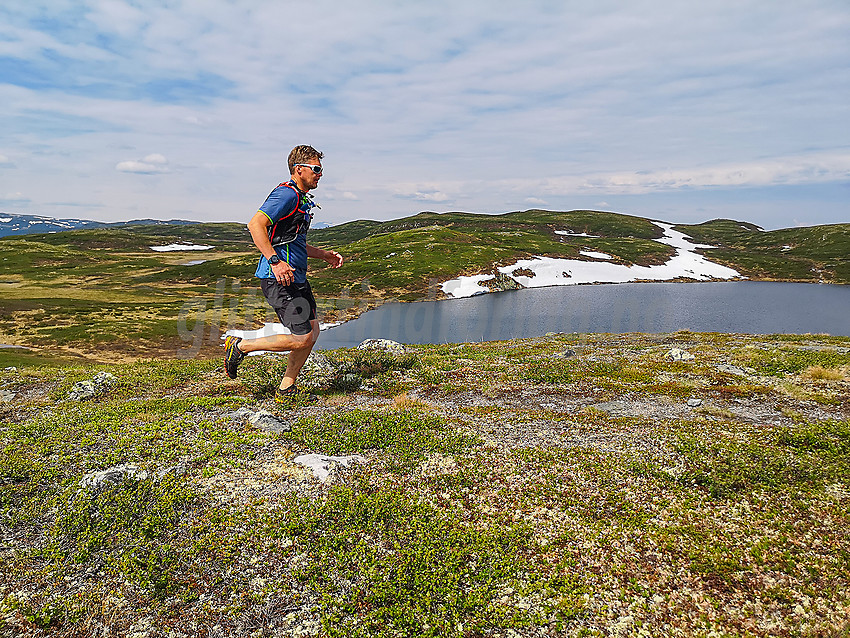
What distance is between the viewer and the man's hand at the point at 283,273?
9.62m

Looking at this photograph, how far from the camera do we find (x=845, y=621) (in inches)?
210

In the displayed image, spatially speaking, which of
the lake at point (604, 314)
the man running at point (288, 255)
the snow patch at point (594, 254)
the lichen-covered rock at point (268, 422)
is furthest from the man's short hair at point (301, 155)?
the snow patch at point (594, 254)

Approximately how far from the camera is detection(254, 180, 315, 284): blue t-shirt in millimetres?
9703

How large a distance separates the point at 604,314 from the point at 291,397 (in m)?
77.6

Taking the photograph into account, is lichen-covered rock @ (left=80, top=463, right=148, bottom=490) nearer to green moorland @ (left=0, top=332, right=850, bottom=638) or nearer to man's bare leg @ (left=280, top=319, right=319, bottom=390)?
green moorland @ (left=0, top=332, right=850, bottom=638)

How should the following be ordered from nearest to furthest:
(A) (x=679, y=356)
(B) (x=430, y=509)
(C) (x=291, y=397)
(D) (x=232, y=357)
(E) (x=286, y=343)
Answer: (B) (x=430, y=509), (E) (x=286, y=343), (D) (x=232, y=357), (C) (x=291, y=397), (A) (x=679, y=356)

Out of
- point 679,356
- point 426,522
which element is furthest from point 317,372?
point 679,356

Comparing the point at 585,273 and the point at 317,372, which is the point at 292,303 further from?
the point at 585,273

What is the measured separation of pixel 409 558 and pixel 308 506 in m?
2.05

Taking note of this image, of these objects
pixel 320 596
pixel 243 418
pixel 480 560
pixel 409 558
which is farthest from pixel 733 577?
pixel 243 418

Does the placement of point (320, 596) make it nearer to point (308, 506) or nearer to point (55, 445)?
point (308, 506)

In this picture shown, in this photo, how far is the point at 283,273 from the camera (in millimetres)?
9633

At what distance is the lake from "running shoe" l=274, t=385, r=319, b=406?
139ft

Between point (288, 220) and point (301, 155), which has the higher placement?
point (301, 155)
